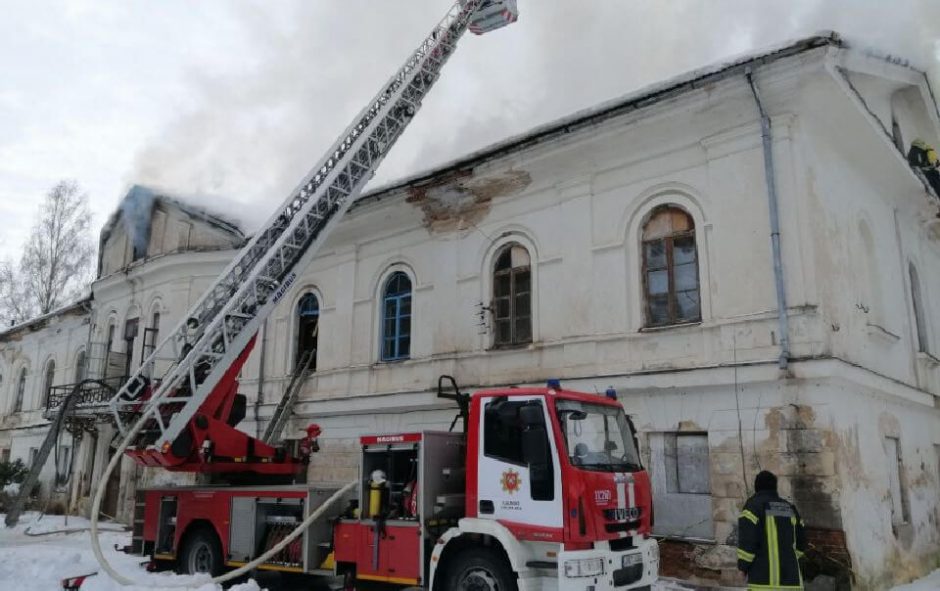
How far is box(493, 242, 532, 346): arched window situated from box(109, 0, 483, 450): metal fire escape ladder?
9.56 ft

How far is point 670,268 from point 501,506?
5.45 m

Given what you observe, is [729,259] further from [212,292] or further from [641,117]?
[212,292]

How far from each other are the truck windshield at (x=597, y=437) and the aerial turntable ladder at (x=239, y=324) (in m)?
5.37

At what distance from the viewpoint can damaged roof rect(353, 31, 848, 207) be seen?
9.37 m

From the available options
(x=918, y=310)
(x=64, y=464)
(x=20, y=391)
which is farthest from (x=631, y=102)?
(x=20, y=391)

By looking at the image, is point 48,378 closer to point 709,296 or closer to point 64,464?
point 64,464

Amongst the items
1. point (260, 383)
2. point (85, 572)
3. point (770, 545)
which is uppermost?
point (260, 383)

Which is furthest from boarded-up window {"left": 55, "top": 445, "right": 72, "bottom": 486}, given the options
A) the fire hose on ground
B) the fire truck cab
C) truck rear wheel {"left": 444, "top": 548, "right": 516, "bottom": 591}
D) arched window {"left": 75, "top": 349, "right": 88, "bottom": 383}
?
truck rear wheel {"left": 444, "top": 548, "right": 516, "bottom": 591}

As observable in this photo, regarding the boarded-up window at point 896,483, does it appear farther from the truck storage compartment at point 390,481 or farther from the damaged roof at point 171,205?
the damaged roof at point 171,205

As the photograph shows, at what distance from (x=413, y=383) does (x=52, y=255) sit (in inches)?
1000

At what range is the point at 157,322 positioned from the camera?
1969cm

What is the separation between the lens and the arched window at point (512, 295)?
12.6 m

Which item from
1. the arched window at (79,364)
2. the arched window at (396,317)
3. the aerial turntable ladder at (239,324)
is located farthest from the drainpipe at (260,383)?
the arched window at (79,364)

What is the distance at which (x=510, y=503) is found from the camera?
271 inches
